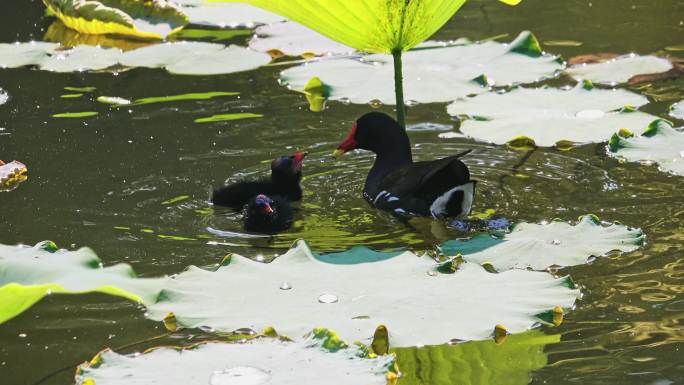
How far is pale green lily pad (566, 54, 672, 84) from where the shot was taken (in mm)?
6652

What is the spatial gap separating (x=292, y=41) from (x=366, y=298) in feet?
14.1

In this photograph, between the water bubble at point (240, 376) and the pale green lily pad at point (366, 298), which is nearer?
the water bubble at point (240, 376)

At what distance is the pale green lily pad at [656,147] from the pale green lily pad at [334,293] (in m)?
1.62

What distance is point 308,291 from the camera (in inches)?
144

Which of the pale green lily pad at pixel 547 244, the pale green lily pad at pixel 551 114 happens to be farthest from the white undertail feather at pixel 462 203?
the pale green lily pad at pixel 551 114

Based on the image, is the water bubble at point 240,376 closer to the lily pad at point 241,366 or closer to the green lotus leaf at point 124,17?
the lily pad at point 241,366

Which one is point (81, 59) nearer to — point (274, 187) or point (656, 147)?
point (274, 187)

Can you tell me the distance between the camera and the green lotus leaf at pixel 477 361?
3.27 m

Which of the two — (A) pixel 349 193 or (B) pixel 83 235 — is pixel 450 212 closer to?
(A) pixel 349 193

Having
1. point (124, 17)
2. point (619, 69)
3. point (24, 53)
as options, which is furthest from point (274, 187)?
point (124, 17)

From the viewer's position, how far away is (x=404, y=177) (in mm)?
5109

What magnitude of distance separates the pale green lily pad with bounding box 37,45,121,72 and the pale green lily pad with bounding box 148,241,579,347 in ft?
12.7

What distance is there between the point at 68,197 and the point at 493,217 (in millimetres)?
1844

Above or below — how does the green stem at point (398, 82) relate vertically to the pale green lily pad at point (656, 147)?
above
